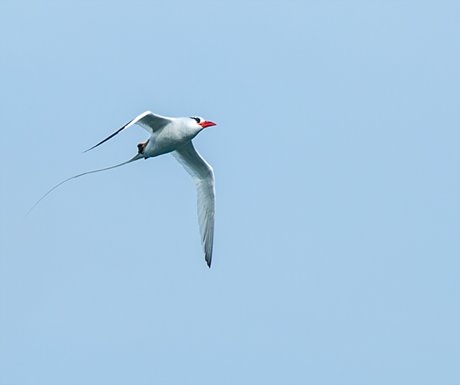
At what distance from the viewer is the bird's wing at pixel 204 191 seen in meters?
28.1

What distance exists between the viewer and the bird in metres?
25.2

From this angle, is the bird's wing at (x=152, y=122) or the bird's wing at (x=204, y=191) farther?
the bird's wing at (x=204, y=191)

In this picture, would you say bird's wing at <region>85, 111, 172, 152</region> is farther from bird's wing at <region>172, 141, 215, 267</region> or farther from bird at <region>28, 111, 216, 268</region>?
bird's wing at <region>172, 141, 215, 267</region>

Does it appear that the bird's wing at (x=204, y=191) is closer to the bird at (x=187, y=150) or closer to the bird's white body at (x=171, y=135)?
the bird at (x=187, y=150)

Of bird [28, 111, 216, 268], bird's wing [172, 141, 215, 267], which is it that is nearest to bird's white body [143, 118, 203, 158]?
bird [28, 111, 216, 268]


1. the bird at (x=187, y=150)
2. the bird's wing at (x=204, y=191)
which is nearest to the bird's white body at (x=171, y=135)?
the bird at (x=187, y=150)

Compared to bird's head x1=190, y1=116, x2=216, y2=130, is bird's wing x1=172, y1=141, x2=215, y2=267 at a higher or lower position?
lower

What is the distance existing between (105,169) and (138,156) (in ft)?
9.58

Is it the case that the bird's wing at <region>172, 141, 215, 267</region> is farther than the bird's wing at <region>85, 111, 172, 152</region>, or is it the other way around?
the bird's wing at <region>172, 141, 215, 267</region>

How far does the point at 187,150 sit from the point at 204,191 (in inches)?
58.5

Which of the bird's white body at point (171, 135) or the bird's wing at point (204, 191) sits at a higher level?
the bird's white body at point (171, 135)

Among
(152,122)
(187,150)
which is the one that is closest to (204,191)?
(187,150)

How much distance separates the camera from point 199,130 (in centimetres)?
2547

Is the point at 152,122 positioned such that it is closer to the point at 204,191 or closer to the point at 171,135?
the point at 171,135
